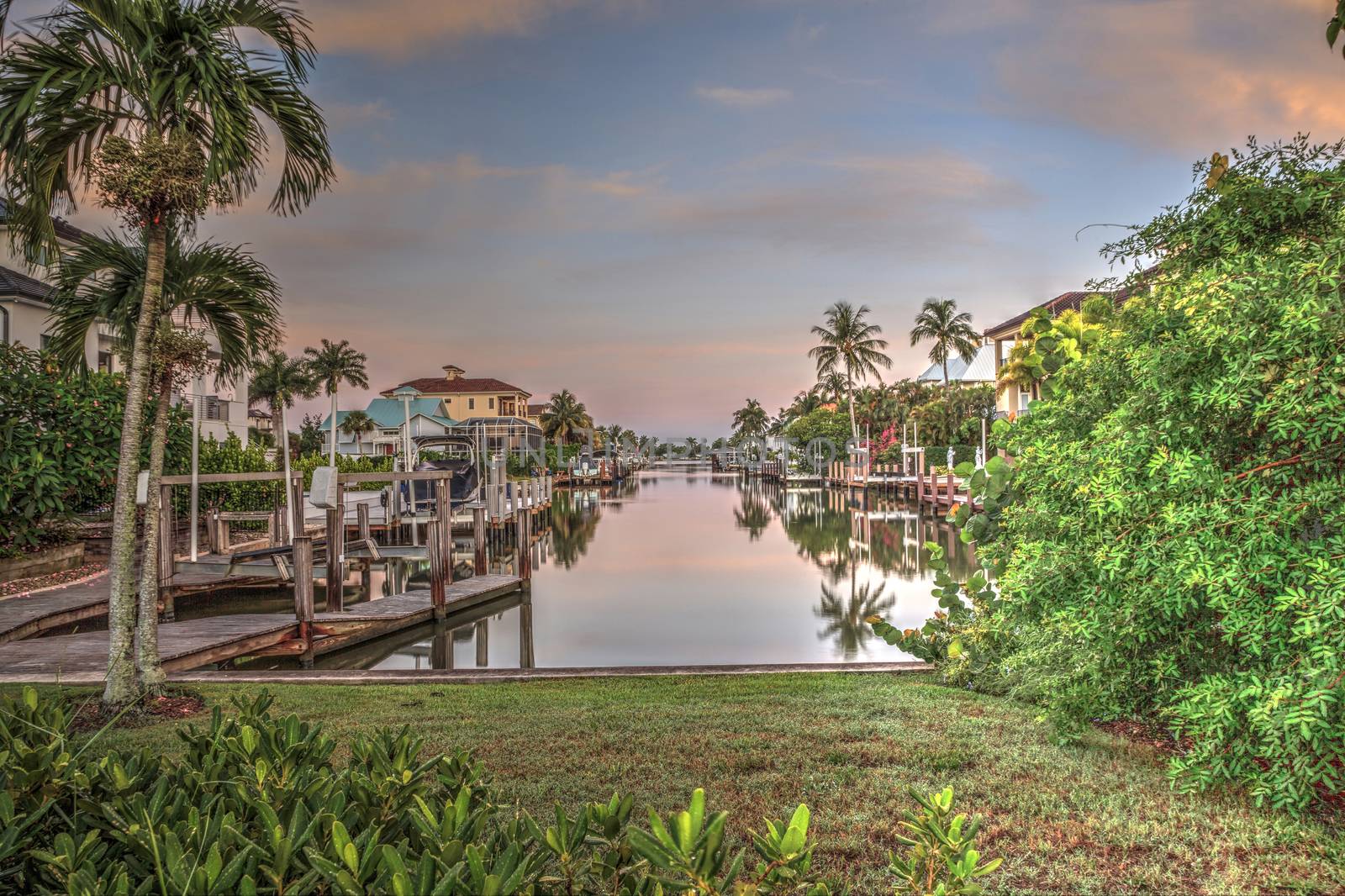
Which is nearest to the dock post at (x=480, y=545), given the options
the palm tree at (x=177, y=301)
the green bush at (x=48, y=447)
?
the green bush at (x=48, y=447)

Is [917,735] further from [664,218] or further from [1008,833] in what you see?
[664,218]

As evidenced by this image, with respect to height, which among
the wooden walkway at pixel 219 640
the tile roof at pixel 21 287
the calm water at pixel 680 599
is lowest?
the calm water at pixel 680 599

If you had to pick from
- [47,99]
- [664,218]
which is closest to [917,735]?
[47,99]

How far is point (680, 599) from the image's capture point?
17.7 m

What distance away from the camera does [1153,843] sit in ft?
10.8

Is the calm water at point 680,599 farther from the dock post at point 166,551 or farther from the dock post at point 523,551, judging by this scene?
the dock post at point 166,551

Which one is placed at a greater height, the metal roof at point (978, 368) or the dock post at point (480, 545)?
the metal roof at point (978, 368)

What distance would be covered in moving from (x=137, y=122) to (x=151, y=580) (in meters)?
3.53

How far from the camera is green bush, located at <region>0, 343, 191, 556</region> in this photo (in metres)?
12.6

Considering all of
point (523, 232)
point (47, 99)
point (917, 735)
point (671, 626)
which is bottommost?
point (671, 626)

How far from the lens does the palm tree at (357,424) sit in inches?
2746

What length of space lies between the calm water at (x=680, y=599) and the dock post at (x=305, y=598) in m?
0.38

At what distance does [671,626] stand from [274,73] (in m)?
11.4

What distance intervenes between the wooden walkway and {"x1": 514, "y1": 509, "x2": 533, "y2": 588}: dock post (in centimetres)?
267
